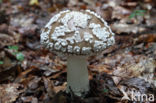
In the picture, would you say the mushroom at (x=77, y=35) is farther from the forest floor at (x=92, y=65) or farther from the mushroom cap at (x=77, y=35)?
the forest floor at (x=92, y=65)

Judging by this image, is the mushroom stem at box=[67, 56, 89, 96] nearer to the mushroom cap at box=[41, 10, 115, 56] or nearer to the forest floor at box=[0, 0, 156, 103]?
the forest floor at box=[0, 0, 156, 103]

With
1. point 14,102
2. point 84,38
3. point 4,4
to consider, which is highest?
point 4,4

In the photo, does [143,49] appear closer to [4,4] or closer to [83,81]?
[83,81]

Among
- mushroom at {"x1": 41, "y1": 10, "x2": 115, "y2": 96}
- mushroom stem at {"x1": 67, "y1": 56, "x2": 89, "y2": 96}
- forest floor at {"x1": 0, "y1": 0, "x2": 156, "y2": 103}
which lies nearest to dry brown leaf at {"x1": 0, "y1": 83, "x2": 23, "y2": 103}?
forest floor at {"x1": 0, "y1": 0, "x2": 156, "y2": 103}

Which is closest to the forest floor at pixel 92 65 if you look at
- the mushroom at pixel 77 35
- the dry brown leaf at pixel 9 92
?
the dry brown leaf at pixel 9 92

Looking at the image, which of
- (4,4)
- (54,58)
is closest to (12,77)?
(54,58)

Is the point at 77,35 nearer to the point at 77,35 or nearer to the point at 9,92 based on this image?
the point at 77,35
